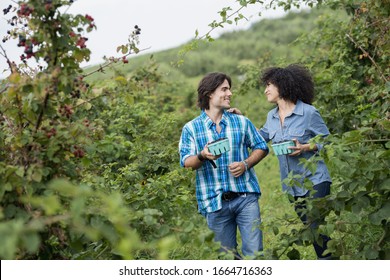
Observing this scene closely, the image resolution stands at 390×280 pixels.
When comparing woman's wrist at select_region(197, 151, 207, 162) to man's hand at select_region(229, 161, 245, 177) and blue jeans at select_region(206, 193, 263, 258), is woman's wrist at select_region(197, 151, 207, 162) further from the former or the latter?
blue jeans at select_region(206, 193, 263, 258)

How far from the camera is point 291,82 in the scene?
17.1ft

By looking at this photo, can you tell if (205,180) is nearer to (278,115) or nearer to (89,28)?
(278,115)

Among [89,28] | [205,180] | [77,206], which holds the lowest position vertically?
[205,180]

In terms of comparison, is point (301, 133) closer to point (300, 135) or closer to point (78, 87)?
point (300, 135)

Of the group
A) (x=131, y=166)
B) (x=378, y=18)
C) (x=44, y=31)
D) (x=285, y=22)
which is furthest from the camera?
(x=285, y=22)

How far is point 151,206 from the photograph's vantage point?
4543 millimetres

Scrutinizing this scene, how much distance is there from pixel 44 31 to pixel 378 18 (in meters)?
3.69

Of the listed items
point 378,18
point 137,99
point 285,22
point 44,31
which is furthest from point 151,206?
point 285,22

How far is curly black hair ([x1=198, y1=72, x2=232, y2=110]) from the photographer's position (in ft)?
16.7

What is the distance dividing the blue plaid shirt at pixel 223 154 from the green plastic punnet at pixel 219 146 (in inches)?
11.0

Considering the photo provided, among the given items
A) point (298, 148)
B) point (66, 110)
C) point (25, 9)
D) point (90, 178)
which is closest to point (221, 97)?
point (298, 148)

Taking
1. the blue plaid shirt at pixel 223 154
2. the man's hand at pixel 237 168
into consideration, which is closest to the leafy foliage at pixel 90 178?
the blue plaid shirt at pixel 223 154

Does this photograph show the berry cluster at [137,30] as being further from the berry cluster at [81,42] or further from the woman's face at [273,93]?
the woman's face at [273,93]

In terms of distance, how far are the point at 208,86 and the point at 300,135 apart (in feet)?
2.31
